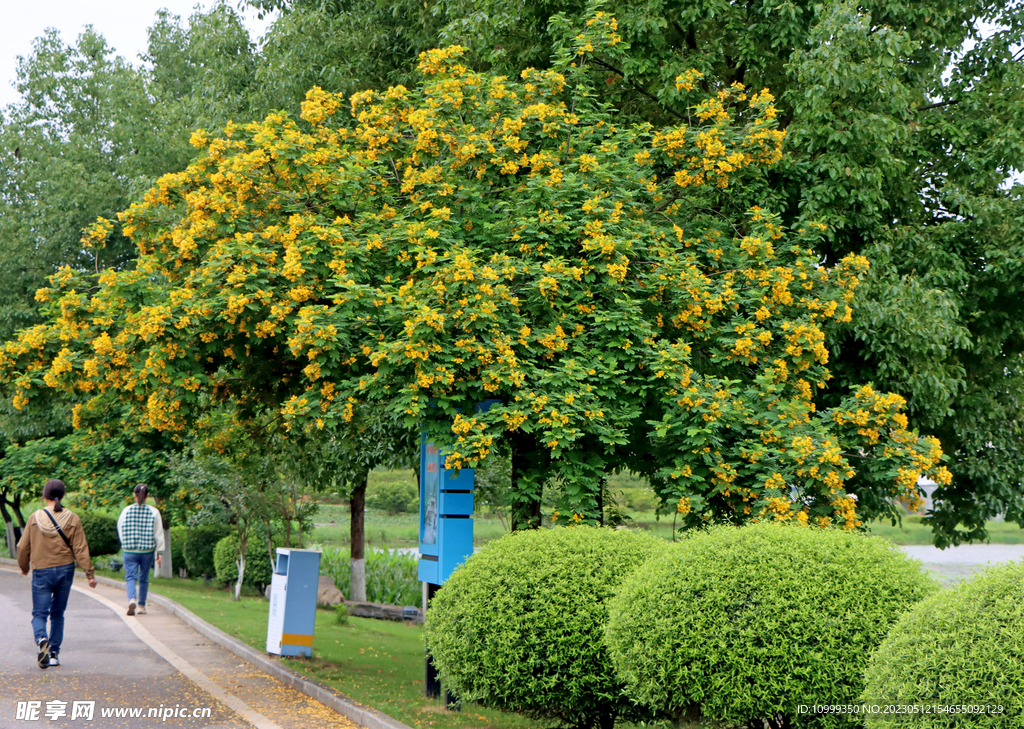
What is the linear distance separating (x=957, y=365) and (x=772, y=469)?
401 cm

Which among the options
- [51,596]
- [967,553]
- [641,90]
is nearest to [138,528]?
[51,596]

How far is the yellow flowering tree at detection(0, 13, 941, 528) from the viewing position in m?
8.25

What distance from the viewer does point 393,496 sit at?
4181cm

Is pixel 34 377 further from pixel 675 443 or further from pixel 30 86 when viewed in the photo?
pixel 30 86

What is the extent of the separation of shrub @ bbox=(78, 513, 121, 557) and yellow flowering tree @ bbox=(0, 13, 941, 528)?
19399mm

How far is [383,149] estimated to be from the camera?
9.99 m

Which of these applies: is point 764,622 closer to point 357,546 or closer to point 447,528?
Result: point 447,528

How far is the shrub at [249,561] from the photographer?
21.3m

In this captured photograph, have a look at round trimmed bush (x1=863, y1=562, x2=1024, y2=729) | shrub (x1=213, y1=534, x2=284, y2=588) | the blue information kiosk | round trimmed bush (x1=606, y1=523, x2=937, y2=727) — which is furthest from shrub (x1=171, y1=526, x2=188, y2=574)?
round trimmed bush (x1=863, y1=562, x2=1024, y2=729)

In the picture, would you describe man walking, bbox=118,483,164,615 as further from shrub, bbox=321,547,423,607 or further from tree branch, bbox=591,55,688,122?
shrub, bbox=321,547,423,607

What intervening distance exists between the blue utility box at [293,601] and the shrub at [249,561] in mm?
11602

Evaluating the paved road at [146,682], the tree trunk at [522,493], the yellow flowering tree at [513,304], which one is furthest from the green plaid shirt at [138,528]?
the tree trunk at [522,493]

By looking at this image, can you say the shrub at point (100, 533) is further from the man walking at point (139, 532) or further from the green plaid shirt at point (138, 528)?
the green plaid shirt at point (138, 528)

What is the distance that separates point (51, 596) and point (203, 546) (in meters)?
16.6
